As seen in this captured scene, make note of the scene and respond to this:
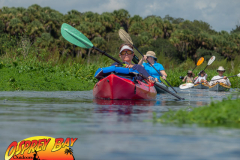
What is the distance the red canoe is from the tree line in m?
35.0

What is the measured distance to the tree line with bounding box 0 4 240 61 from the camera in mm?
47219

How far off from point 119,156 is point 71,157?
1.28 ft

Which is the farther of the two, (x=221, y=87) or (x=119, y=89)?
(x=221, y=87)

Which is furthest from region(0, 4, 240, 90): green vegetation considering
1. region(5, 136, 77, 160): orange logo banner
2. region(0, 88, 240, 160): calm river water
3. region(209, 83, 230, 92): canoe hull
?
region(5, 136, 77, 160): orange logo banner

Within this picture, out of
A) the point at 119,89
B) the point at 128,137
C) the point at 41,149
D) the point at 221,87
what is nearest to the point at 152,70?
the point at 119,89

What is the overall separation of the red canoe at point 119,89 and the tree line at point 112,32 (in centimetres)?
3496

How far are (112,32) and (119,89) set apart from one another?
4685 centimetres

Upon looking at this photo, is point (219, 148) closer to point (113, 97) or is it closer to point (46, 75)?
point (113, 97)

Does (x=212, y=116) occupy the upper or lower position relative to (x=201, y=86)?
lower

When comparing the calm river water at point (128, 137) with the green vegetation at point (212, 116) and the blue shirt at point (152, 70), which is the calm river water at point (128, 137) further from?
the blue shirt at point (152, 70)

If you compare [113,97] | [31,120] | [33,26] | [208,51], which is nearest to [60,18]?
[33,26]

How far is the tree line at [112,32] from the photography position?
155 ft

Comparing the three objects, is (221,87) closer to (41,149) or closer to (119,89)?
(119,89)

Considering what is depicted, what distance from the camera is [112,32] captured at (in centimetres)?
5612
